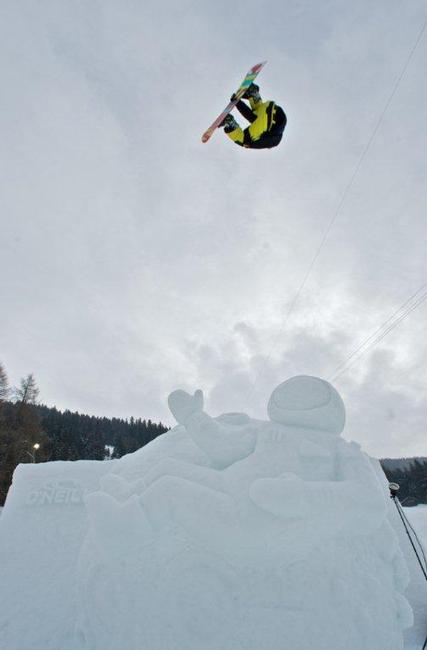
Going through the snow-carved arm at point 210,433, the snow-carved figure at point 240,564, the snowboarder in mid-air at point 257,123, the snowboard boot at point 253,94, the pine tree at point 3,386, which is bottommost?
the snow-carved figure at point 240,564

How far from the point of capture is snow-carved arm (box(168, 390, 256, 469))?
12.8 feet

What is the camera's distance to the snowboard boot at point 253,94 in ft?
22.5

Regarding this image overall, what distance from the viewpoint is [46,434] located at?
A: 27672 millimetres

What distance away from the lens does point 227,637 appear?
307 centimetres

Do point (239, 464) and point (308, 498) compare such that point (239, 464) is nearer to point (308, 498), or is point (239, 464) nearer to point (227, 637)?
point (308, 498)

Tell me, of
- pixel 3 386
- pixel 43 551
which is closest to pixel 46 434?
pixel 3 386

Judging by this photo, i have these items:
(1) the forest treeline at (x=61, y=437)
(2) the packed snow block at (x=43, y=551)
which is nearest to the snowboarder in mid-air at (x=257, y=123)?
(2) the packed snow block at (x=43, y=551)

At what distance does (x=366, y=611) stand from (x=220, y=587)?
125cm

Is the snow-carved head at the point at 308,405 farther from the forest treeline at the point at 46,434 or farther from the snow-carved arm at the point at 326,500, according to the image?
the forest treeline at the point at 46,434

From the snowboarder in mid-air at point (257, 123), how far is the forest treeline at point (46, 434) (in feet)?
61.2

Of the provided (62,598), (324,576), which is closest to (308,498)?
(324,576)

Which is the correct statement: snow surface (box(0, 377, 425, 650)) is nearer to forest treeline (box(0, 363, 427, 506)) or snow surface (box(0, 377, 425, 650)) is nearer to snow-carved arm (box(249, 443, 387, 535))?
snow-carved arm (box(249, 443, 387, 535))

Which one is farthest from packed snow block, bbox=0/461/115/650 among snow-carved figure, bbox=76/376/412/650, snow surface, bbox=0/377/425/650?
snow-carved figure, bbox=76/376/412/650

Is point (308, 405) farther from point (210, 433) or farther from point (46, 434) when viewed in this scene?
point (46, 434)
